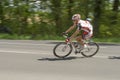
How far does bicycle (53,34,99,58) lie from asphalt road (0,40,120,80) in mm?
179

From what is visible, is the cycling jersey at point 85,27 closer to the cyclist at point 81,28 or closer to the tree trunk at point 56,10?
the cyclist at point 81,28

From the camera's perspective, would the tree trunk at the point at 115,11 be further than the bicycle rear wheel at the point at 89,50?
Yes

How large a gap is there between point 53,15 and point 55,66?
1688 centimetres

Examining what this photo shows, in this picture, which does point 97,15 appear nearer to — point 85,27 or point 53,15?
point 53,15

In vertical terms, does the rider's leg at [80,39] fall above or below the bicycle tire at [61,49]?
above

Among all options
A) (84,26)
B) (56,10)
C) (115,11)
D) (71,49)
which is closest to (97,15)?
(115,11)

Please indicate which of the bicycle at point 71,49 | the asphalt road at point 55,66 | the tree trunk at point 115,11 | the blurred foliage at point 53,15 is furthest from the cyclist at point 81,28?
the tree trunk at point 115,11

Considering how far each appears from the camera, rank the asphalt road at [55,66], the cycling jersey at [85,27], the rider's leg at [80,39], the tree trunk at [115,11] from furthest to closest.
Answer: the tree trunk at [115,11] → the rider's leg at [80,39] → the cycling jersey at [85,27] → the asphalt road at [55,66]

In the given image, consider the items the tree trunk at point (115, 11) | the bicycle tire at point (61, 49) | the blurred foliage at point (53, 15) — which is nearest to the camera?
the bicycle tire at point (61, 49)

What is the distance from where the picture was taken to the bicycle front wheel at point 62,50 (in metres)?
13.2

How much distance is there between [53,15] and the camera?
1107 inches

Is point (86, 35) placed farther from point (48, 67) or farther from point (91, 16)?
point (91, 16)

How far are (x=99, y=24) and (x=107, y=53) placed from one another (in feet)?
42.2

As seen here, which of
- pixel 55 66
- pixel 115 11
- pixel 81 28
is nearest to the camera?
pixel 55 66
